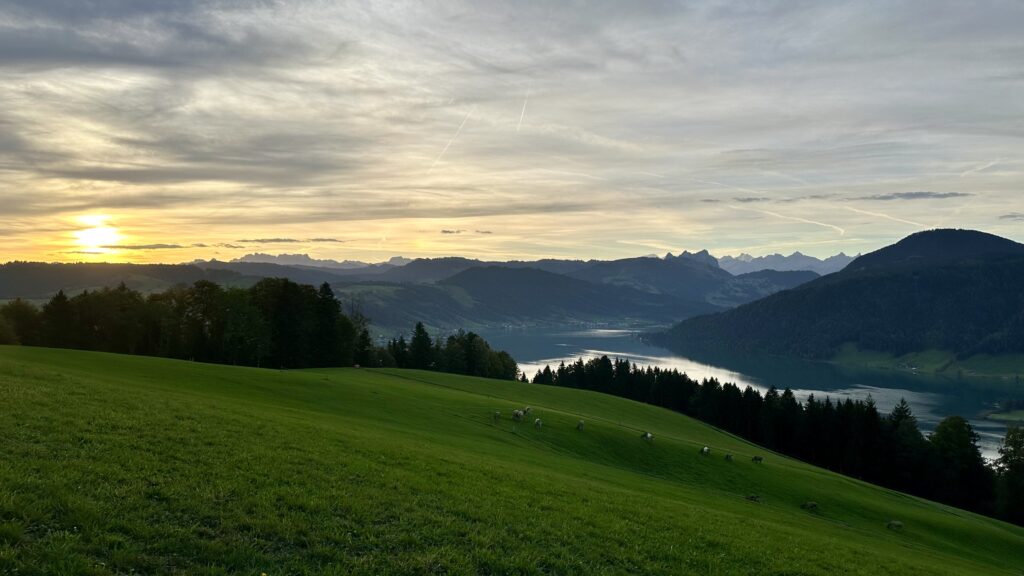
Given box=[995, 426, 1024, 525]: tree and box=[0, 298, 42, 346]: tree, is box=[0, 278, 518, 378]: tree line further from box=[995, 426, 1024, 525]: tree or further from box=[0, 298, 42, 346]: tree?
box=[995, 426, 1024, 525]: tree

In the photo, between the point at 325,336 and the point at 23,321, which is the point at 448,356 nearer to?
the point at 325,336

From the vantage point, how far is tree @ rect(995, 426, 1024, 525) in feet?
257

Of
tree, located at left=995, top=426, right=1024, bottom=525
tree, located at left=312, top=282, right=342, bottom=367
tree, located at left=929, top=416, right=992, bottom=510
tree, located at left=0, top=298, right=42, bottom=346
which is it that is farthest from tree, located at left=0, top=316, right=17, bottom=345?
tree, located at left=929, top=416, right=992, bottom=510

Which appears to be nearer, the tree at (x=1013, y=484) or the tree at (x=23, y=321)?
the tree at (x=1013, y=484)

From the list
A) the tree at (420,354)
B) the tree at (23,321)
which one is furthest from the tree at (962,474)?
the tree at (23,321)

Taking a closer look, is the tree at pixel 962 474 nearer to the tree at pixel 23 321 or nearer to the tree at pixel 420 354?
the tree at pixel 420 354

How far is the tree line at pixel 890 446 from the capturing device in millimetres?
82812

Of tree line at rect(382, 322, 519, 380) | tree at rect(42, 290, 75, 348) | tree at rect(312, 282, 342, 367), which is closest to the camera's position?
tree at rect(42, 290, 75, 348)

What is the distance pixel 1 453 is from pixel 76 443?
2443mm

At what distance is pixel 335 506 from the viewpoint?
17062mm

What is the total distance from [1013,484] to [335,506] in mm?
99853

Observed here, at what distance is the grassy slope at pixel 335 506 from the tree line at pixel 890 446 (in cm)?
5216

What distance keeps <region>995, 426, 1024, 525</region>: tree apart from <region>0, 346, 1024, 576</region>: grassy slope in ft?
156

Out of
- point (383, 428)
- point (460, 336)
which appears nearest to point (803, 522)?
point (383, 428)
